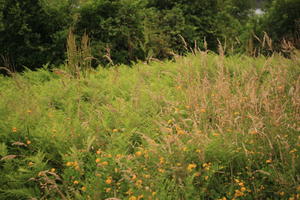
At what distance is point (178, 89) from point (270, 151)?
1.79 metres

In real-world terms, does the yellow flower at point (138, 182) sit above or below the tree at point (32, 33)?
below

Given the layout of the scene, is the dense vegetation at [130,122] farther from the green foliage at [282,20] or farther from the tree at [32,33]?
the green foliage at [282,20]

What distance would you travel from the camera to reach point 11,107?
334 centimetres

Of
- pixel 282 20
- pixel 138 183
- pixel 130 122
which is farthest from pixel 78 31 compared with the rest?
pixel 282 20

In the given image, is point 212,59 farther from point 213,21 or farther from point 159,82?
point 213,21

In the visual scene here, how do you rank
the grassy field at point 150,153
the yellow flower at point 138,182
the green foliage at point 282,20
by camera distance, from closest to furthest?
the yellow flower at point 138,182, the grassy field at point 150,153, the green foliage at point 282,20

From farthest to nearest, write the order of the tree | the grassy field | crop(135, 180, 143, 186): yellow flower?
the tree < the grassy field < crop(135, 180, 143, 186): yellow flower

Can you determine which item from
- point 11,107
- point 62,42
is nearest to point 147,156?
point 11,107

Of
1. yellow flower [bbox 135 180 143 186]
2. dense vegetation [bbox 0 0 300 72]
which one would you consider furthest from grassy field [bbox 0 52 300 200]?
dense vegetation [bbox 0 0 300 72]

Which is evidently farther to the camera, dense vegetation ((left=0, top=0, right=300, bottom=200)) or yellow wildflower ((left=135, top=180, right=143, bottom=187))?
dense vegetation ((left=0, top=0, right=300, bottom=200))

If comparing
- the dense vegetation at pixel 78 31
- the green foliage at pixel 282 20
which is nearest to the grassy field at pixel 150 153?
the dense vegetation at pixel 78 31

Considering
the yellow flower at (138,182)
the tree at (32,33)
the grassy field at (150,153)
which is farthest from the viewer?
the tree at (32,33)

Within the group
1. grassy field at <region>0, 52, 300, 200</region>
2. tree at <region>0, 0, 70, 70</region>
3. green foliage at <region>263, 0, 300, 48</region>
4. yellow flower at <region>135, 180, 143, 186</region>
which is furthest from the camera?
green foliage at <region>263, 0, 300, 48</region>

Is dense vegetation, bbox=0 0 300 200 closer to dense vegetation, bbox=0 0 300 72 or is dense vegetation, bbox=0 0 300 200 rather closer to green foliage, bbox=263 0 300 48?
dense vegetation, bbox=0 0 300 72
